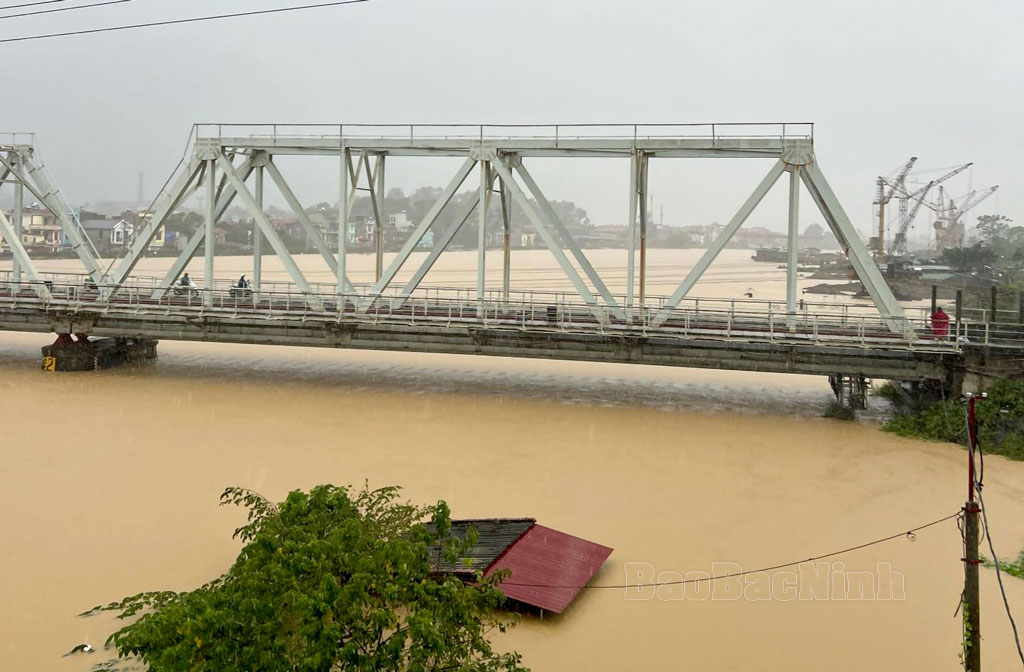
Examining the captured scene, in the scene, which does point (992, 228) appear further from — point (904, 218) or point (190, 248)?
point (190, 248)

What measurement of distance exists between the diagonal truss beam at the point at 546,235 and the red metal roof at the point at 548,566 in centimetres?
1188

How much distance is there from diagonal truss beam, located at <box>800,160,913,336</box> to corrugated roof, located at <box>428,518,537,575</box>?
1313 cm

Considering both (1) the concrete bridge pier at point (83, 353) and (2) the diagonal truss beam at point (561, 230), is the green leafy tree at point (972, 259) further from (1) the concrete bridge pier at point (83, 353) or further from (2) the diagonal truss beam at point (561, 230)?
(1) the concrete bridge pier at point (83, 353)

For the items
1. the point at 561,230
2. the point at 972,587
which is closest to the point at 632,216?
the point at 561,230

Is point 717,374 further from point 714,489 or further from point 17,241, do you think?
point 17,241

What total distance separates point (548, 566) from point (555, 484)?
203 inches

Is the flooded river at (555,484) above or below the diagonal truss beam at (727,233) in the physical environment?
below

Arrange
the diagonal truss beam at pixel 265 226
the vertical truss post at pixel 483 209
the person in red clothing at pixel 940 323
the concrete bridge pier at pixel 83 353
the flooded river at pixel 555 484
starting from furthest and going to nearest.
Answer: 1. the concrete bridge pier at pixel 83 353
2. the diagonal truss beam at pixel 265 226
3. the vertical truss post at pixel 483 209
4. the person in red clothing at pixel 940 323
5. the flooded river at pixel 555 484

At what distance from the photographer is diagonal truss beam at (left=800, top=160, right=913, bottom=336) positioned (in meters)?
23.0

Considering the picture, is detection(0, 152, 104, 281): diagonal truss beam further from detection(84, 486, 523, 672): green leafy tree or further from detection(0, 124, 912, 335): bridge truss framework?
detection(84, 486, 523, 672): green leafy tree

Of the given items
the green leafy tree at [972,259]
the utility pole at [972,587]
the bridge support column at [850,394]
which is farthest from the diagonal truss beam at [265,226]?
the green leafy tree at [972,259]

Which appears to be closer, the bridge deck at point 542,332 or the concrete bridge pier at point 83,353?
the bridge deck at point 542,332

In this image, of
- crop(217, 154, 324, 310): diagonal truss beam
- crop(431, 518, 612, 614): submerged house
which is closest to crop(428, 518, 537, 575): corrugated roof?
crop(431, 518, 612, 614): submerged house

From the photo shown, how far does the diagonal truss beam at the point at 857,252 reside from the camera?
75.4ft
